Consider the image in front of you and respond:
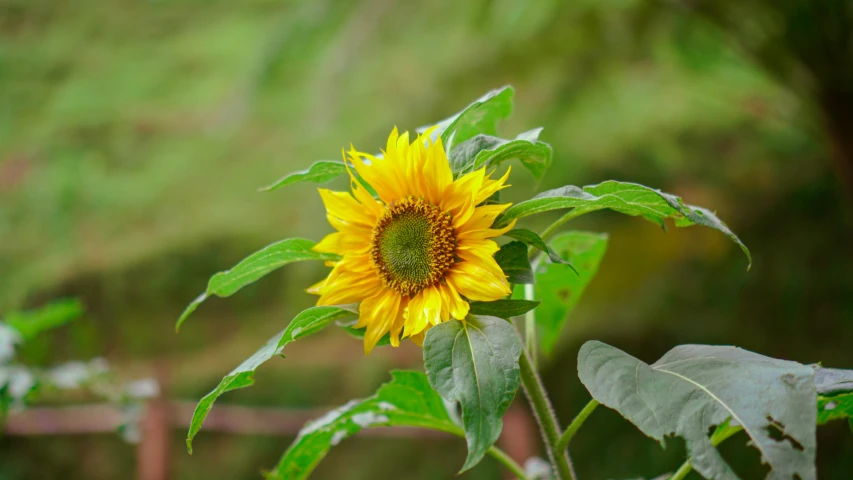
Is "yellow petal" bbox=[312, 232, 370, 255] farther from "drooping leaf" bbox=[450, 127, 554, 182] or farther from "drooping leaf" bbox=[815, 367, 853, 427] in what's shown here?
"drooping leaf" bbox=[815, 367, 853, 427]

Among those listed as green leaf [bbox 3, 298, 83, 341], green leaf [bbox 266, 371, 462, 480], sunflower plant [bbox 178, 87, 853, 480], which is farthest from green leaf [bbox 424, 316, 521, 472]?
green leaf [bbox 3, 298, 83, 341]

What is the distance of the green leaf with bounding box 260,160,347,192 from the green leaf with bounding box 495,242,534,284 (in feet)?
0.39

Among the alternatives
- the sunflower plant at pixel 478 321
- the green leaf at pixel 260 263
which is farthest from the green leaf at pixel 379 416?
the green leaf at pixel 260 263

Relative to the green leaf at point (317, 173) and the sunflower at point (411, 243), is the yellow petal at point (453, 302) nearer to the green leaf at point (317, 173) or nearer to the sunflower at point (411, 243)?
the sunflower at point (411, 243)

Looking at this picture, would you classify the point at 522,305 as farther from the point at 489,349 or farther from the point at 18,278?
the point at 18,278

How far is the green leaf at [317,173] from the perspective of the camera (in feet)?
1.34

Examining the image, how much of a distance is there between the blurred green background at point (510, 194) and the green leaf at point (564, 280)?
824 millimetres

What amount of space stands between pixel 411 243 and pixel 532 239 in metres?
0.07

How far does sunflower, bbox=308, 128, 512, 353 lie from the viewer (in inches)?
14.3

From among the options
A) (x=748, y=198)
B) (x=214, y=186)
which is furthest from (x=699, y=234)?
(x=214, y=186)

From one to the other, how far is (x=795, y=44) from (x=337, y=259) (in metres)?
1.15

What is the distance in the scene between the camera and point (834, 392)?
348 millimetres

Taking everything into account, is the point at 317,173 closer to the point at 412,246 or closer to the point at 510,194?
the point at 412,246

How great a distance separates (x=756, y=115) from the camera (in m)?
1.83
